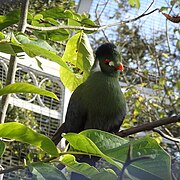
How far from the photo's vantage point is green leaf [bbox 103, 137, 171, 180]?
0.32 metres

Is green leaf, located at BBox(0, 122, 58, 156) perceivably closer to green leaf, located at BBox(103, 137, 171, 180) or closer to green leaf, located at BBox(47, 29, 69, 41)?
green leaf, located at BBox(103, 137, 171, 180)

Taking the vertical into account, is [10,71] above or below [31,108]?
above

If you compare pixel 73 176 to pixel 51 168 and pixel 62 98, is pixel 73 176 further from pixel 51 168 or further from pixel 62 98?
pixel 62 98

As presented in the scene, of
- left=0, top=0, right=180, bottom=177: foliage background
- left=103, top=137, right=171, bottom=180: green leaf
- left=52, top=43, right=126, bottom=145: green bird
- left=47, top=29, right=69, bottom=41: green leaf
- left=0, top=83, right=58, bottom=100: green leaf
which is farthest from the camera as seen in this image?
left=0, top=0, right=180, bottom=177: foliage background

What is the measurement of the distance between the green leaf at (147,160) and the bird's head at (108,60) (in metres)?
0.59

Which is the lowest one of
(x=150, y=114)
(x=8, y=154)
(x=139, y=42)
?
(x=8, y=154)

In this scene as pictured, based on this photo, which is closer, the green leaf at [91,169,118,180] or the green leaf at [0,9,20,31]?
the green leaf at [91,169,118,180]

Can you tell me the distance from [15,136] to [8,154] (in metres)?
1.92

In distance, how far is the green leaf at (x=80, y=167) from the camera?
0.36 metres

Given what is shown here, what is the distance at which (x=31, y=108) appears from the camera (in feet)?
7.01

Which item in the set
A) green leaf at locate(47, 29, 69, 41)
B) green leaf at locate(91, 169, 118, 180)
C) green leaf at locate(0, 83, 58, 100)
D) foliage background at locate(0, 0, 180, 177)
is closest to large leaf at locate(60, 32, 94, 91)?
green leaf at locate(47, 29, 69, 41)

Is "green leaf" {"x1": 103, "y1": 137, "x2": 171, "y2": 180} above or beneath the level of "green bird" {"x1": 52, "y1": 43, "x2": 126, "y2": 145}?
above

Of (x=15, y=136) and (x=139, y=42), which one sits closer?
(x=15, y=136)

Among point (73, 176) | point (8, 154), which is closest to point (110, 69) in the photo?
point (73, 176)
